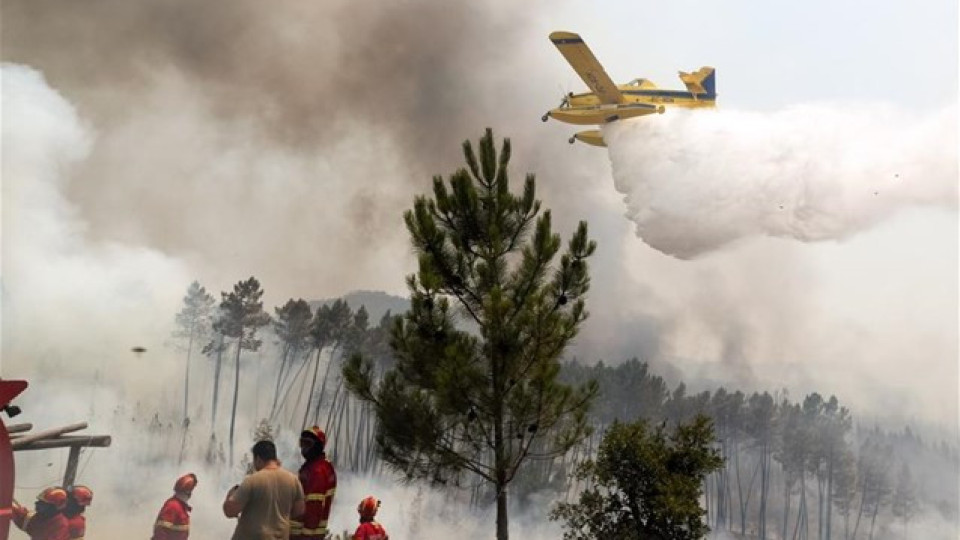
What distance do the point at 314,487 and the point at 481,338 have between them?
24.2ft

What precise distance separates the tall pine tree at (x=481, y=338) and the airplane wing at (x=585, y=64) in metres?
20.7

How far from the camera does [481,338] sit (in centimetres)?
1475

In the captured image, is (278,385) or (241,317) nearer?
(241,317)

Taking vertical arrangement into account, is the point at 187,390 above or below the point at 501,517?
above

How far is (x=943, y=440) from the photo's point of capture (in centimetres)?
8512

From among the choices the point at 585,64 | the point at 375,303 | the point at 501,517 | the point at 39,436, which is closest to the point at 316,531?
the point at 39,436

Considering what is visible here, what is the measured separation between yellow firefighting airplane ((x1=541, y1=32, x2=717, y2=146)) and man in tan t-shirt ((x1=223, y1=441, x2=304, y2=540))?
2815cm

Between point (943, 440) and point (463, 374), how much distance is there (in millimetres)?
84900

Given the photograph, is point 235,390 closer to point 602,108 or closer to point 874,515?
point 602,108

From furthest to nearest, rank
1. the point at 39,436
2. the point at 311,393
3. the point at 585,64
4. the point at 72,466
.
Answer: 1. the point at 311,393
2. the point at 585,64
3. the point at 72,466
4. the point at 39,436

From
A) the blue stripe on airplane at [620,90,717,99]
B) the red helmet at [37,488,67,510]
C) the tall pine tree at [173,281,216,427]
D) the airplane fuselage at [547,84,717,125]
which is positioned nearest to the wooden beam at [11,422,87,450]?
the red helmet at [37,488,67,510]

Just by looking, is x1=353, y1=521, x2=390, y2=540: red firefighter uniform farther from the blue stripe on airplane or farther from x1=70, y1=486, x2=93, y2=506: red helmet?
the blue stripe on airplane

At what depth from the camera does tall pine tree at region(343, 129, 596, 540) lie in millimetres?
13961

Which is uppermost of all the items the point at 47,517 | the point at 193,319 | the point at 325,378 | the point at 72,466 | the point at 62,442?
the point at 193,319
